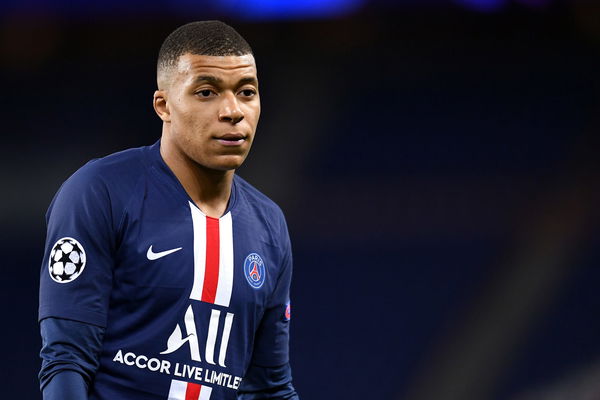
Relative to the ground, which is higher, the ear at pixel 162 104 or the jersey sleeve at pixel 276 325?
the ear at pixel 162 104

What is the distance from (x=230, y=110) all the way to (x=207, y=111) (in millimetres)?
46

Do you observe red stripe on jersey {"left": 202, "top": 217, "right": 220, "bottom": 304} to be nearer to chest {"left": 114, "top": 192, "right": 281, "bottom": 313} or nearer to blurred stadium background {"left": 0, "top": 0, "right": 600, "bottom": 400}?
chest {"left": 114, "top": 192, "right": 281, "bottom": 313}

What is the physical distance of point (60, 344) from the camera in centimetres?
179

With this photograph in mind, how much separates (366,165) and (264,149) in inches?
20.6

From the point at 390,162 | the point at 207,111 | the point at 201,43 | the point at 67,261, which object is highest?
the point at 390,162

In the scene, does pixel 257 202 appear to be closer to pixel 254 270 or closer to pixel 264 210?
pixel 264 210

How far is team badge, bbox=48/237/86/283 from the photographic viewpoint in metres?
1.83

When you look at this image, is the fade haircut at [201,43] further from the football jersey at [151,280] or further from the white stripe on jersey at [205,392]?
the white stripe on jersey at [205,392]

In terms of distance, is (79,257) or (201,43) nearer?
(79,257)

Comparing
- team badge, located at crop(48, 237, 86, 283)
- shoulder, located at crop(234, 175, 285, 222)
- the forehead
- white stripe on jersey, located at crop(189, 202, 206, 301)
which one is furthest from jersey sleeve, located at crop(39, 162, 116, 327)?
shoulder, located at crop(234, 175, 285, 222)

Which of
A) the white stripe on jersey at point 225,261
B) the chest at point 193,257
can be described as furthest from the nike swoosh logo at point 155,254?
the white stripe on jersey at point 225,261

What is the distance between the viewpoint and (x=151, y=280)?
1.92m

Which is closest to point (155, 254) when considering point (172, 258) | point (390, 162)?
point (172, 258)

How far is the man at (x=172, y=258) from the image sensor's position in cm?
184
